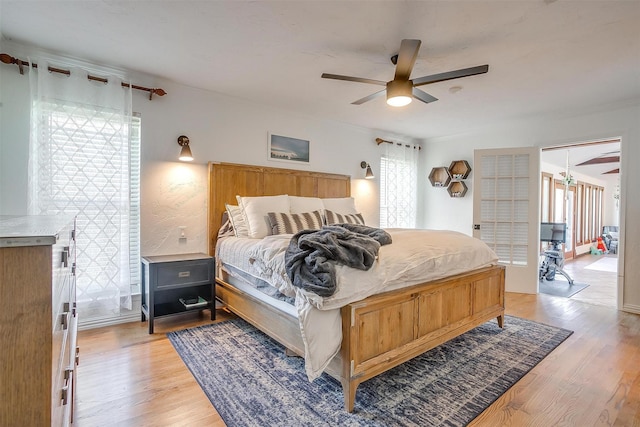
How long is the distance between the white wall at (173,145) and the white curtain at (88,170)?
A: 13 centimetres

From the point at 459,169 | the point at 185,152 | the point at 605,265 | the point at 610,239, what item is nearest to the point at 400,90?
the point at 185,152

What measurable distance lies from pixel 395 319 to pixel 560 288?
4.05 metres

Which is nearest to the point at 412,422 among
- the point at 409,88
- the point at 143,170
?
the point at 409,88

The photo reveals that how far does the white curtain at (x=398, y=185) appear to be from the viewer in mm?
5336

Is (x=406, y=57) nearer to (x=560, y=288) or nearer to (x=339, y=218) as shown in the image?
(x=339, y=218)

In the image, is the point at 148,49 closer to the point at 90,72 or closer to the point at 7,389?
the point at 90,72

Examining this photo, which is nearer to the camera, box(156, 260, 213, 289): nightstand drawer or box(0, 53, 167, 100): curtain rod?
box(0, 53, 167, 100): curtain rod

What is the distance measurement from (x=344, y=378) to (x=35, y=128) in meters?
3.08

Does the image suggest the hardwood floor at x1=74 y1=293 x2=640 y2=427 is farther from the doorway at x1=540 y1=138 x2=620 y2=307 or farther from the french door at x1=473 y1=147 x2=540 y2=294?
the doorway at x1=540 y1=138 x2=620 y2=307

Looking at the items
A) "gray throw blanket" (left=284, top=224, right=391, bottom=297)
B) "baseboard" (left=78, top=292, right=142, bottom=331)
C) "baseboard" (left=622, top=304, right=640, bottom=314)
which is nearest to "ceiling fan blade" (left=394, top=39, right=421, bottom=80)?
"gray throw blanket" (left=284, top=224, right=391, bottom=297)

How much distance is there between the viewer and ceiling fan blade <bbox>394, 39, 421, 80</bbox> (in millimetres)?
1941

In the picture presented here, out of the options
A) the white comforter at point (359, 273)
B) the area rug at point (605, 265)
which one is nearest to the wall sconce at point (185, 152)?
the white comforter at point (359, 273)

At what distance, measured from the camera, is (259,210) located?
3.28 m

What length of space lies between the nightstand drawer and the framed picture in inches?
65.1
